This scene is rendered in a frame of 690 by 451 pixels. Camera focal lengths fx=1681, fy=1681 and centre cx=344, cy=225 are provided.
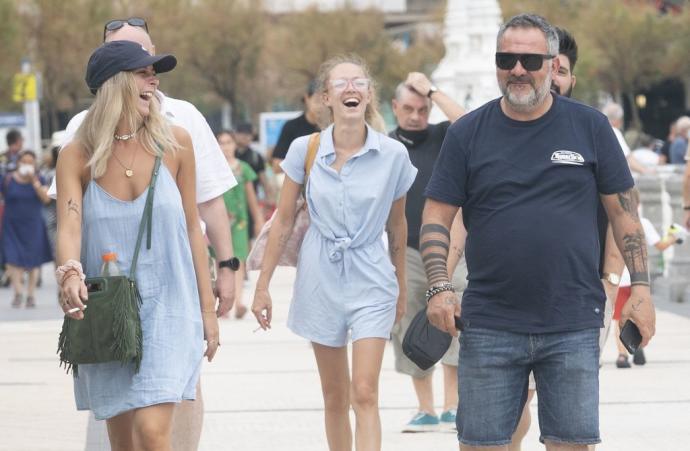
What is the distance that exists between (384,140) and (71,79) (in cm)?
5103

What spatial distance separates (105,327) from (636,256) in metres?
1.78

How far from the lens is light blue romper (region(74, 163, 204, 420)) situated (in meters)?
5.58

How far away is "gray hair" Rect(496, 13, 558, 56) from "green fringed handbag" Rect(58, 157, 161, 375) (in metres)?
1.49

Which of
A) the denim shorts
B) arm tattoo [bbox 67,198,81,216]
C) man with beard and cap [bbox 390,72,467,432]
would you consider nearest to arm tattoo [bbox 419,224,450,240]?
the denim shorts

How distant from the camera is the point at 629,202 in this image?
222 inches

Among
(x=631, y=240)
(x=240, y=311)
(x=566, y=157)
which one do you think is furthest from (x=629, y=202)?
(x=240, y=311)

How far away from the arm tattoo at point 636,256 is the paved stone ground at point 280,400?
9.20 feet

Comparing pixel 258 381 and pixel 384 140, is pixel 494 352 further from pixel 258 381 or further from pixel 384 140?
pixel 258 381

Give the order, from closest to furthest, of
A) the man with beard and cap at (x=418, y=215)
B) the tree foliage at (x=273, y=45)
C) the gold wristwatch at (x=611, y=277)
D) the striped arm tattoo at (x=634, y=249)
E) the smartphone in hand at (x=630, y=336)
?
the smartphone in hand at (x=630, y=336)
the striped arm tattoo at (x=634, y=249)
the gold wristwatch at (x=611, y=277)
the man with beard and cap at (x=418, y=215)
the tree foliage at (x=273, y=45)

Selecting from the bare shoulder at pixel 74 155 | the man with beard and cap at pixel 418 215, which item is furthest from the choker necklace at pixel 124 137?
the man with beard and cap at pixel 418 215

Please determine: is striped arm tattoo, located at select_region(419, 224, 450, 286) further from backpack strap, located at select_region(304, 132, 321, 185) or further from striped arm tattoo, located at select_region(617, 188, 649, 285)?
backpack strap, located at select_region(304, 132, 321, 185)

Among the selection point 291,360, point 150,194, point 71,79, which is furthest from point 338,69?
point 71,79

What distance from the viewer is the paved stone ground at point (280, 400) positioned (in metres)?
8.62

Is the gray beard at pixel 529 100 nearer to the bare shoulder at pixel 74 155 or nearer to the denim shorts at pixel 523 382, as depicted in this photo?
the denim shorts at pixel 523 382
